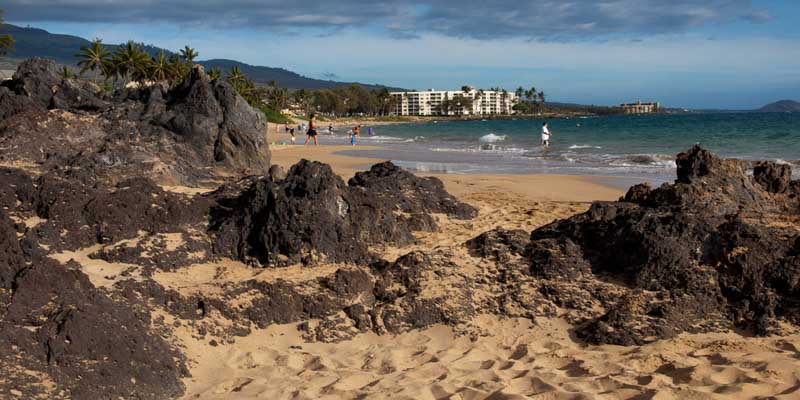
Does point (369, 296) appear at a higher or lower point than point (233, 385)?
higher

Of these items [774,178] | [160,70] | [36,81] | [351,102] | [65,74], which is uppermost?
[160,70]

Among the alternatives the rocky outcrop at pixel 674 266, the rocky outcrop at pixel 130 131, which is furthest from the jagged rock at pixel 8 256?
the rocky outcrop at pixel 674 266

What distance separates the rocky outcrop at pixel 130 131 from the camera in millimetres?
9469

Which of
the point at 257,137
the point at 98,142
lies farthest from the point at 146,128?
the point at 257,137

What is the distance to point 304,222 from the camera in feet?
21.3

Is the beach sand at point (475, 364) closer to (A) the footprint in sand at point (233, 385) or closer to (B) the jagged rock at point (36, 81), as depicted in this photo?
(A) the footprint in sand at point (233, 385)

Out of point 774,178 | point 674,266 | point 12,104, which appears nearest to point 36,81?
point 12,104

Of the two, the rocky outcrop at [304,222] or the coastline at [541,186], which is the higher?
the rocky outcrop at [304,222]

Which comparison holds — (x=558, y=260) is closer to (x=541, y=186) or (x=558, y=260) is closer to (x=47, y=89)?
(x=47, y=89)

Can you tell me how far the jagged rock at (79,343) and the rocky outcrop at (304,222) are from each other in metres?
1.65

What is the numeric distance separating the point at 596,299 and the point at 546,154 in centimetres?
2475

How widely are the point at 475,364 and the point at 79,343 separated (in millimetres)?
2611

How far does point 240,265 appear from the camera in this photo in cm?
639

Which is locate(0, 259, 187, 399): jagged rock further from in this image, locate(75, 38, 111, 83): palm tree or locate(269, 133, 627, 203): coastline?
locate(75, 38, 111, 83): palm tree
